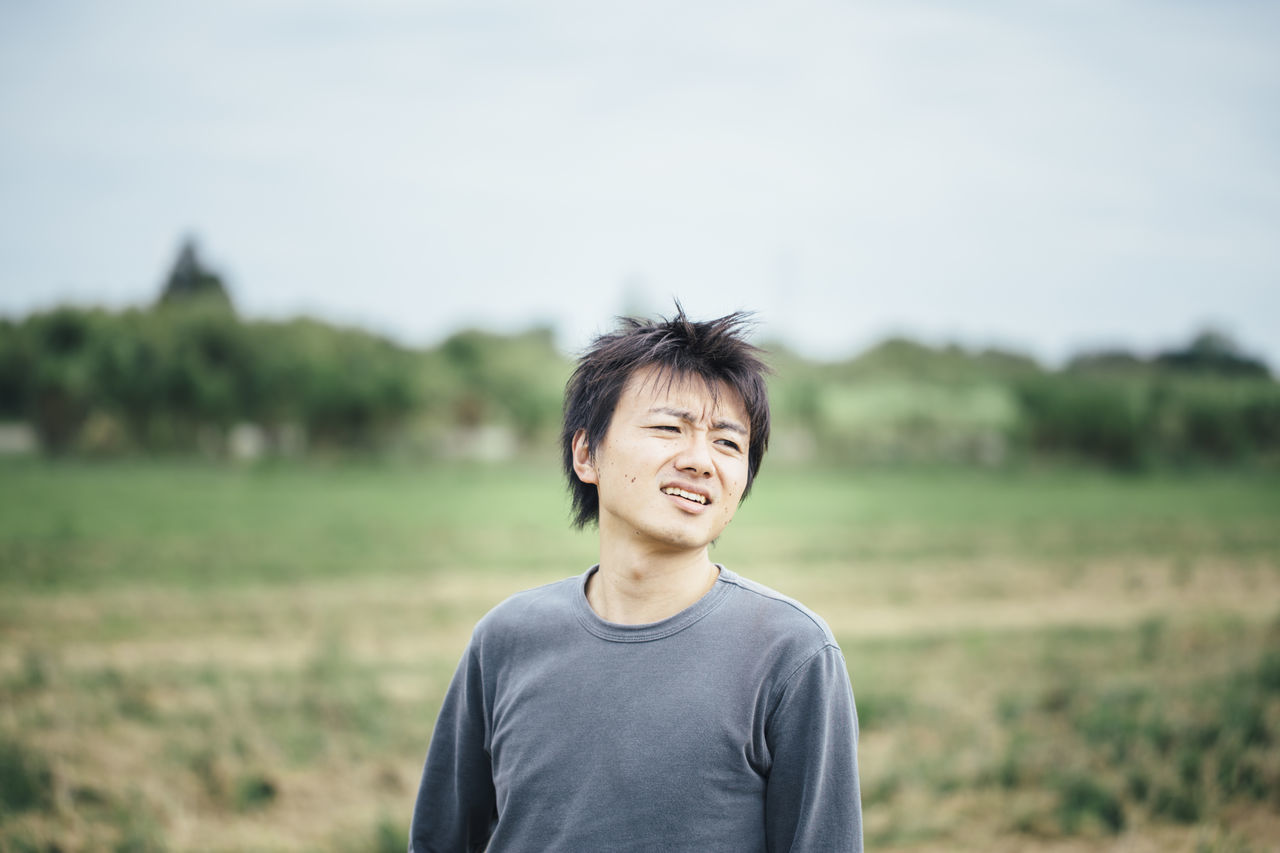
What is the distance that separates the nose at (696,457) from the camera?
144cm

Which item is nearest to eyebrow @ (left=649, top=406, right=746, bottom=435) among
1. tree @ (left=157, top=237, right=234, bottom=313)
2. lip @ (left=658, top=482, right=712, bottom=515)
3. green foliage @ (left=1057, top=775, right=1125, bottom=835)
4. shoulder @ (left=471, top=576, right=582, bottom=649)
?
lip @ (left=658, top=482, right=712, bottom=515)

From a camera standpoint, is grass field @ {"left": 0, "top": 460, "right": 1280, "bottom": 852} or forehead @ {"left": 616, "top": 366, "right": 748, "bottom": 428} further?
grass field @ {"left": 0, "top": 460, "right": 1280, "bottom": 852}

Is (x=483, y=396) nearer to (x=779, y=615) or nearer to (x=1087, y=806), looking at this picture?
(x=1087, y=806)

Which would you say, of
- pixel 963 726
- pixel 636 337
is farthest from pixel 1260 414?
pixel 636 337

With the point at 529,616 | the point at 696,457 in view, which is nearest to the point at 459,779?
the point at 529,616

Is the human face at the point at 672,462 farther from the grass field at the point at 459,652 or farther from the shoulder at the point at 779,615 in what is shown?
the grass field at the point at 459,652

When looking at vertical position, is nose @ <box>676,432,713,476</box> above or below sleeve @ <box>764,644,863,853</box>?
above

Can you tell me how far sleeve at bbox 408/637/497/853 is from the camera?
1.57 metres

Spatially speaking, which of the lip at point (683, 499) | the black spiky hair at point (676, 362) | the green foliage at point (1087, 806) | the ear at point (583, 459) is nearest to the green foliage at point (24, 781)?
the ear at point (583, 459)

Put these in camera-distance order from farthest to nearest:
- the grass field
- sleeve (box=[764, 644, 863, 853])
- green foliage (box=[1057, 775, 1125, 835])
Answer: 1. the grass field
2. green foliage (box=[1057, 775, 1125, 835])
3. sleeve (box=[764, 644, 863, 853])

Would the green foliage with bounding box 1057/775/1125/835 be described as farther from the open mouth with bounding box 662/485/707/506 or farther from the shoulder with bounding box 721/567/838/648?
the open mouth with bounding box 662/485/707/506

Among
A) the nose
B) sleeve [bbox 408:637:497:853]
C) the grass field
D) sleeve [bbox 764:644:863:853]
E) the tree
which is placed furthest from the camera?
the tree

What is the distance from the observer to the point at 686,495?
1460 millimetres

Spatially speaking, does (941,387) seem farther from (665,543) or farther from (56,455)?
(665,543)
